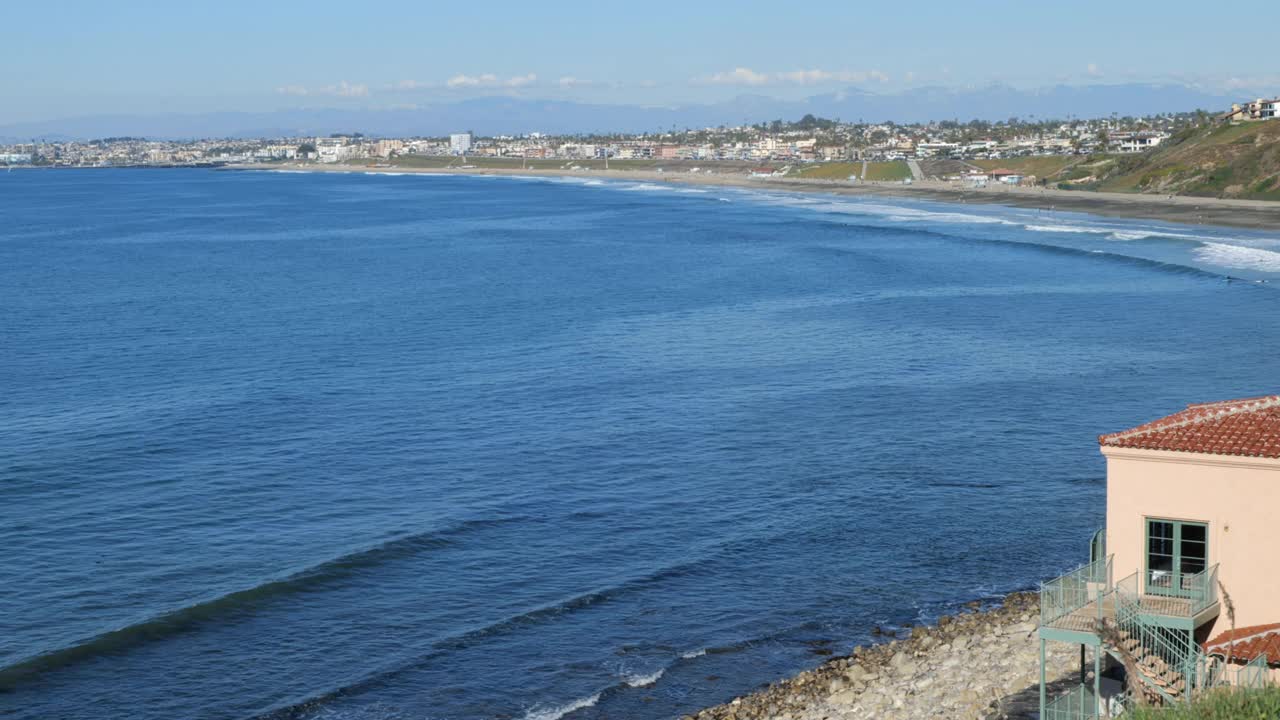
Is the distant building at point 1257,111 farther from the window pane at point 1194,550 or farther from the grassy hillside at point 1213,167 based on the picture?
the window pane at point 1194,550

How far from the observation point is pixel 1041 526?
3102cm

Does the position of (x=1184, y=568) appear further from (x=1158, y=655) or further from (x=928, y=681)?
(x=928, y=681)

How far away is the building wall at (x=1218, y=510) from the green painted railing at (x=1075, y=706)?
5.86 feet

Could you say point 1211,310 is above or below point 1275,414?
below

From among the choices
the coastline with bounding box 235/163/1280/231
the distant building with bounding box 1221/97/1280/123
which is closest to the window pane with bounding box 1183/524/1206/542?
the coastline with bounding box 235/163/1280/231

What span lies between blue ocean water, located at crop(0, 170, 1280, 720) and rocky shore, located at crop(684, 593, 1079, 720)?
1149 millimetres

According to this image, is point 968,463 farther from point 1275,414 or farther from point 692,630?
point 1275,414

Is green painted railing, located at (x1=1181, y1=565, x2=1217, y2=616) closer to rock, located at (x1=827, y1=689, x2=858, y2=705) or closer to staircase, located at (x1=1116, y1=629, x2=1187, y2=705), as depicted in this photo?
staircase, located at (x1=1116, y1=629, x2=1187, y2=705)

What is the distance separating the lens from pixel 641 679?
23172 millimetres

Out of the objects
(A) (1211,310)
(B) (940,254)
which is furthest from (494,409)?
(B) (940,254)

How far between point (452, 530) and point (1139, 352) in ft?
102

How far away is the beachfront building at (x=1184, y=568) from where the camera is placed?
16.3 m

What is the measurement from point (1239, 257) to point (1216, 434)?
243 ft

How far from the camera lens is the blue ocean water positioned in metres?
24.3
